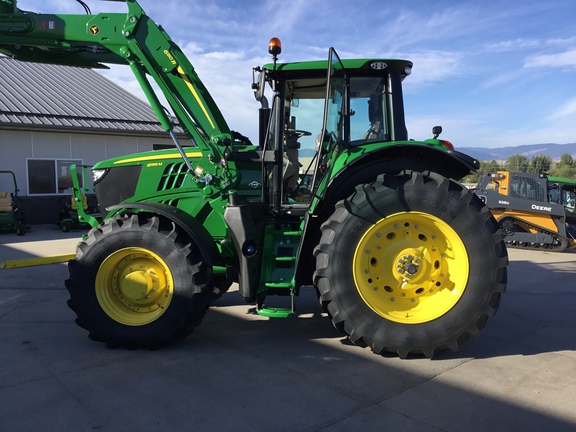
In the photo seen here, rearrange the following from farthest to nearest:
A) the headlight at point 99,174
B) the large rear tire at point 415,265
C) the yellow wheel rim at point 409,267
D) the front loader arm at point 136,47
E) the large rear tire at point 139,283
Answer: the headlight at point 99,174, the front loader arm at point 136,47, the large rear tire at point 139,283, the yellow wheel rim at point 409,267, the large rear tire at point 415,265

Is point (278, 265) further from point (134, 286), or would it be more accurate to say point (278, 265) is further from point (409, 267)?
point (134, 286)

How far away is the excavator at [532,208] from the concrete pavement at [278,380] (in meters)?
6.80

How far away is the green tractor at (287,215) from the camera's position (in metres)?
3.94

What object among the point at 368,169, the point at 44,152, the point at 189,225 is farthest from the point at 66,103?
the point at 368,169

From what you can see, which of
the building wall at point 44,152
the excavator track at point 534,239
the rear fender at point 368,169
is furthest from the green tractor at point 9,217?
the excavator track at point 534,239

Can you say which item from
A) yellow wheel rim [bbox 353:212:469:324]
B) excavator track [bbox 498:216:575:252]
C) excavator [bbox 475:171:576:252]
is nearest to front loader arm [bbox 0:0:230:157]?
yellow wheel rim [bbox 353:212:469:324]

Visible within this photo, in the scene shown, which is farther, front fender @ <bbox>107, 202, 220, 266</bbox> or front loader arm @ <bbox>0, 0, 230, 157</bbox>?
front loader arm @ <bbox>0, 0, 230, 157</bbox>

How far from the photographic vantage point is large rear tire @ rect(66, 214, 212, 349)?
13.6 ft

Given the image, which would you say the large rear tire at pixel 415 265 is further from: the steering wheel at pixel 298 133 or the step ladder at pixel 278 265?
the steering wheel at pixel 298 133

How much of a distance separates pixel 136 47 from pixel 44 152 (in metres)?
12.2

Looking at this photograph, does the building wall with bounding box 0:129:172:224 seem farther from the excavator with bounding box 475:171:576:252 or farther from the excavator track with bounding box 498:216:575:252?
the excavator track with bounding box 498:216:575:252

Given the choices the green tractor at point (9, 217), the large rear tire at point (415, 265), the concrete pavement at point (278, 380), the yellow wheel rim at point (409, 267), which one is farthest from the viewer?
the green tractor at point (9, 217)

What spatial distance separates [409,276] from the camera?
161 inches

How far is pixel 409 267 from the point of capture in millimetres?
4070
